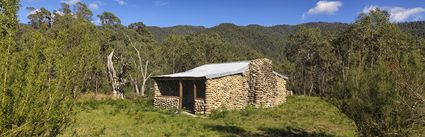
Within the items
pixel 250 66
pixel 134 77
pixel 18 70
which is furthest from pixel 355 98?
pixel 134 77

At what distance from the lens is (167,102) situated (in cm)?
2742

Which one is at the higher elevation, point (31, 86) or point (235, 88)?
point (31, 86)

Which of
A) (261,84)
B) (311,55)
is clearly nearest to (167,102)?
(261,84)

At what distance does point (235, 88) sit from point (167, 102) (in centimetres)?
525

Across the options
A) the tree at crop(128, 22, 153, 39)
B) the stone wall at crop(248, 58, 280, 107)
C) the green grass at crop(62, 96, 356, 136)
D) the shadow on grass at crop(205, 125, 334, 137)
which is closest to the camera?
the green grass at crop(62, 96, 356, 136)

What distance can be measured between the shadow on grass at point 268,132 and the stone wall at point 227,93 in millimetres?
6057

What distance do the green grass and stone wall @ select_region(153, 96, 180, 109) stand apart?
9.02 ft

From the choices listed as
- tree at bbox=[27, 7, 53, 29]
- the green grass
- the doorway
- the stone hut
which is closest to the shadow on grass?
the green grass

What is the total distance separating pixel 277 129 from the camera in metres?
18.2

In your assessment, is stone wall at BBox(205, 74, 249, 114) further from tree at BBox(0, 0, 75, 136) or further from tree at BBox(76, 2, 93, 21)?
tree at BBox(76, 2, 93, 21)

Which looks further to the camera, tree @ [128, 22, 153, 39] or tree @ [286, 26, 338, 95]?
tree @ [128, 22, 153, 39]

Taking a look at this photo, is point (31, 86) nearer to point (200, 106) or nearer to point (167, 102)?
point (200, 106)

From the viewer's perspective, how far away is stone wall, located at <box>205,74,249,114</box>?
969 inches

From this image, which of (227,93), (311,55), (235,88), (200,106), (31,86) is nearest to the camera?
(31,86)
